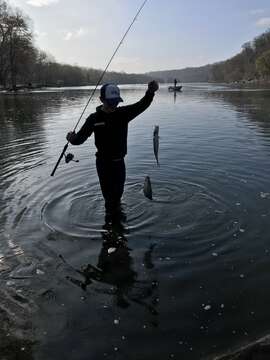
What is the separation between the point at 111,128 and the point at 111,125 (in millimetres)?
59

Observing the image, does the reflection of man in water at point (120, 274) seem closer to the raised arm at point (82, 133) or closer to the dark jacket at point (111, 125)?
the dark jacket at point (111, 125)

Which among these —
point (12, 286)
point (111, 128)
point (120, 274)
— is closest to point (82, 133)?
point (111, 128)

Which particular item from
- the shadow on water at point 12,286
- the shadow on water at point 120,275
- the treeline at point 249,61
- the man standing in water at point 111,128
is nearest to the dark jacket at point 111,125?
the man standing in water at point 111,128

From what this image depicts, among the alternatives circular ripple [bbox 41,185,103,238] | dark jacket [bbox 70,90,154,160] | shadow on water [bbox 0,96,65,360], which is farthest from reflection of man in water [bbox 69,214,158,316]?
dark jacket [bbox 70,90,154,160]

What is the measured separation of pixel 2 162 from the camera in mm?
14820

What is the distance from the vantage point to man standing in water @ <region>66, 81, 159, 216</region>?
24.7 ft

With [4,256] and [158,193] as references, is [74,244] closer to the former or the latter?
[4,256]

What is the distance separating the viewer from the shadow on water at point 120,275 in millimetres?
5781

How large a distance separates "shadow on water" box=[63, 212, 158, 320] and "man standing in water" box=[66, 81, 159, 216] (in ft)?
4.30

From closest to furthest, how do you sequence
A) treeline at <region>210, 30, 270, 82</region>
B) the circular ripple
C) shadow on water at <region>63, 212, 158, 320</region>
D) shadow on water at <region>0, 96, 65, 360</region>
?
1. shadow on water at <region>0, 96, 65, 360</region>
2. shadow on water at <region>63, 212, 158, 320</region>
3. the circular ripple
4. treeline at <region>210, 30, 270, 82</region>

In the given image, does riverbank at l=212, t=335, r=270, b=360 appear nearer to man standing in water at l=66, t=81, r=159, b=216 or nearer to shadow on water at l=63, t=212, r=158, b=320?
shadow on water at l=63, t=212, r=158, b=320

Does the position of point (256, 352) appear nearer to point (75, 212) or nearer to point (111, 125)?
point (111, 125)

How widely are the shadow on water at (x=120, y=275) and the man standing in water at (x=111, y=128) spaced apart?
4.30 feet

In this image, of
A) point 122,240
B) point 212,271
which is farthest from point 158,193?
point 212,271
